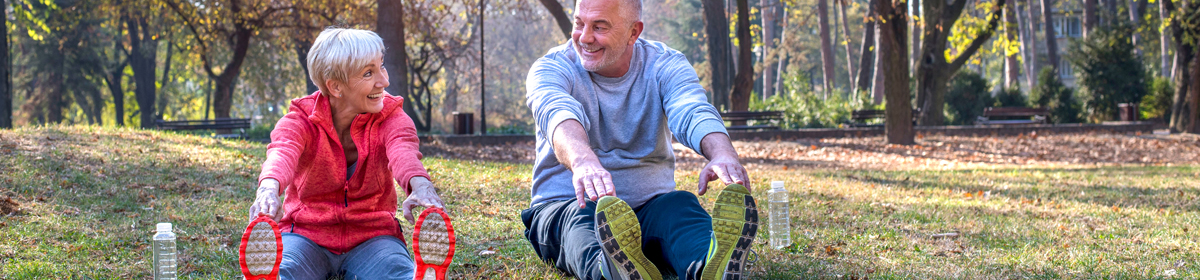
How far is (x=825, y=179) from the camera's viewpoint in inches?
385

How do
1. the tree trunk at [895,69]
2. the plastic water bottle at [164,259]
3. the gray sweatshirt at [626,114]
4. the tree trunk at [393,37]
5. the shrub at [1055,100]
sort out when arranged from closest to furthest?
the plastic water bottle at [164,259], the gray sweatshirt at [626,114], the tree trunk at [393,37], the tree trunk at [895,69], the shrub at [1055,100]

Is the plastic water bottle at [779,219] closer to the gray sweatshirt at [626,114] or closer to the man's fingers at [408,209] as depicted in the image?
the gray sweatshirt at [626,114]

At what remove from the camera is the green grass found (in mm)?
4113

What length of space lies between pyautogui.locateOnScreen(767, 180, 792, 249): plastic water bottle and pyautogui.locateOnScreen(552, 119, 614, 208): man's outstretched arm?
2028 mm

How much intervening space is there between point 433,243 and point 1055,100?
2562 cm

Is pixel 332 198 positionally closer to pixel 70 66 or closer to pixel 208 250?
pixel 208 250

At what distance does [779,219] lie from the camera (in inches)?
207

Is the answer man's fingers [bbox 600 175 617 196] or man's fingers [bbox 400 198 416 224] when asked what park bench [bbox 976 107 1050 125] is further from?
man's fingers [bbox 400 198 416 224]

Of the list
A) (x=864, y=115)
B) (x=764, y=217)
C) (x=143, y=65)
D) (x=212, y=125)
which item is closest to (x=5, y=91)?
(x=212, y=125)

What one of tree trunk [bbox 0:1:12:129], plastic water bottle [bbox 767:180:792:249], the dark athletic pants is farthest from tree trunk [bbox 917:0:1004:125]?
tree trunk [bbox 0:1:12:129]

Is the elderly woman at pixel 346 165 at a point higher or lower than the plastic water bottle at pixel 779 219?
higher

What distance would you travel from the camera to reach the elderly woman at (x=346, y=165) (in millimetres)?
2977

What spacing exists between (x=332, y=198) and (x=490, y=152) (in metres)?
12.5

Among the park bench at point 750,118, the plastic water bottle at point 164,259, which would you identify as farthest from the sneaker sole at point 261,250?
the park bench at point 750,118
